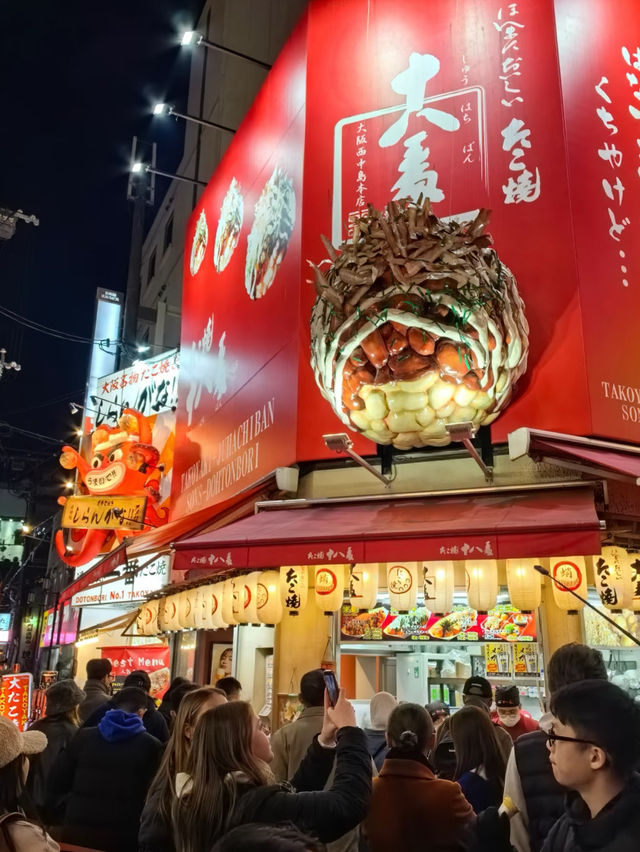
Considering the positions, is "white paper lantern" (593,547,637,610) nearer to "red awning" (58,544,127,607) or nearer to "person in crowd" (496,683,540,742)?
"person in crowd" (496,683,540,742)

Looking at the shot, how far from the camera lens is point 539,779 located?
3.45 m

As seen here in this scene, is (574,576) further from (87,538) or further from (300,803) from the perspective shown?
(87,538)

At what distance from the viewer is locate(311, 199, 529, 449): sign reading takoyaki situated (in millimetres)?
7289

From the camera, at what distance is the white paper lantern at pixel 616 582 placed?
7.35 metres

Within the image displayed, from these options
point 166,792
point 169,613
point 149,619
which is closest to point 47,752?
point 166,792

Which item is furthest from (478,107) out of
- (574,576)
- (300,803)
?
(300,803)

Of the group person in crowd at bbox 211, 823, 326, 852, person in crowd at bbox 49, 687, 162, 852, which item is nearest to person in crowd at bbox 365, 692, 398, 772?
person in crowd at bbox 49, 687, 162, 852

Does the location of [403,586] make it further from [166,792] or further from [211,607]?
[166,792]

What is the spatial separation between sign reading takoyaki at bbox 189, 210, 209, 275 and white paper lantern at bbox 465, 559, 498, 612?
9574mm

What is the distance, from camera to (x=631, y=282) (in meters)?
8.12

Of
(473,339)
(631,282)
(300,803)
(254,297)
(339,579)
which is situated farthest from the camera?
(254,297)

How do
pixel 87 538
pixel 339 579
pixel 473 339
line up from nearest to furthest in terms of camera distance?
pixel 473 339
pixel 339 579
pixel 87 538

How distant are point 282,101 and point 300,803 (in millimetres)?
10806

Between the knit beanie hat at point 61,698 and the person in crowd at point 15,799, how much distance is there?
10.1 feet
